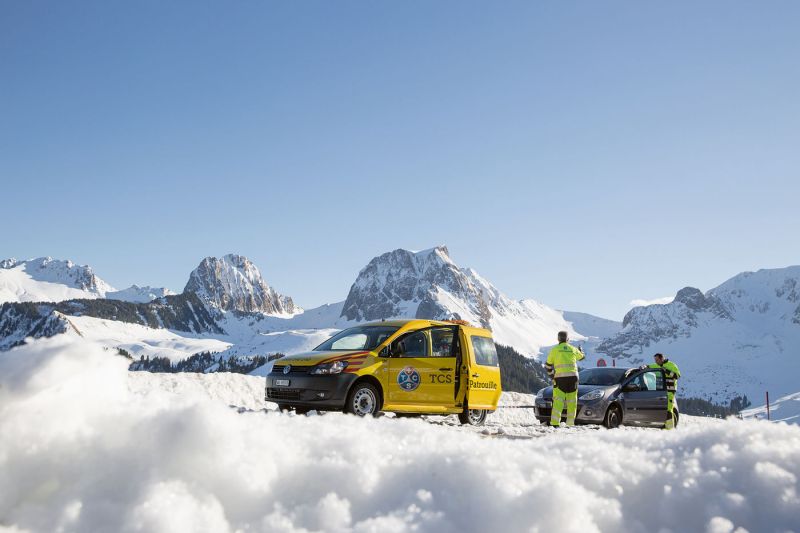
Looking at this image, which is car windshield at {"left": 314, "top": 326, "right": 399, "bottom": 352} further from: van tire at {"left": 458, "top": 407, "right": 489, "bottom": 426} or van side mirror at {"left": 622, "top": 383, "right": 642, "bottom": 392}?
van side mirror at {"left": 622, "top": 383, "right": 642, "bottom": 392}

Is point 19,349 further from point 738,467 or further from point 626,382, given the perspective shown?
point 626,382

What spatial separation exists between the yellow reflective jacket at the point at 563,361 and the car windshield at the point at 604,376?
3536 mm

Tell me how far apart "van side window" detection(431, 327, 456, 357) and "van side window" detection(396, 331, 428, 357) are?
0.18 meters

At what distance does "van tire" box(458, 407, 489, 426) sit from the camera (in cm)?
1393

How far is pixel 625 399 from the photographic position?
16.8 meters

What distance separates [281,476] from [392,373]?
9.97 metres

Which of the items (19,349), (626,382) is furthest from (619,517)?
(626,382)

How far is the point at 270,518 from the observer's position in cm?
264

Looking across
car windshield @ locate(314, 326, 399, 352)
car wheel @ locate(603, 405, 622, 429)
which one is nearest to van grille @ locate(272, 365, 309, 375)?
car windshield @ locate(314, 326, 399, 352)

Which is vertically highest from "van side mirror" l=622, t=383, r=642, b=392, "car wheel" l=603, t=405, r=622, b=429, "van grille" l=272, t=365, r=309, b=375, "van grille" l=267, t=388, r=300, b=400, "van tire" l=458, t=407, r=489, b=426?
"van grille" l=272, t=365, r=309, b=375

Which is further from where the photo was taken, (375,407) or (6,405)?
(375,407)

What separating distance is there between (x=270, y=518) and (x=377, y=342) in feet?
34.6

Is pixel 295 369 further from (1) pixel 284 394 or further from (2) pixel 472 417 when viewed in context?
(2) pixel 472 417

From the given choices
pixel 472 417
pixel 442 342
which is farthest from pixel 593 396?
pixel 442 342
